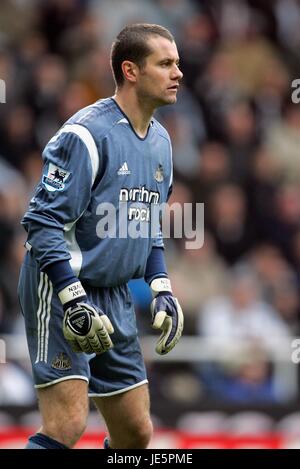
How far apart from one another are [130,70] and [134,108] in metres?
0.20

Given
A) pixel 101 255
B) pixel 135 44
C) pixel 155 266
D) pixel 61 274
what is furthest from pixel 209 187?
pixel 61 274

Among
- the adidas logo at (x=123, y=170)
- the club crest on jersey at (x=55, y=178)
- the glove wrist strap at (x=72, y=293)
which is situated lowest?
the glove wrist strap at (x=72, y=293)

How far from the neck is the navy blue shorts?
0.87 metres

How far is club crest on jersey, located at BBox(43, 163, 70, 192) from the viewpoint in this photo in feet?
20.1

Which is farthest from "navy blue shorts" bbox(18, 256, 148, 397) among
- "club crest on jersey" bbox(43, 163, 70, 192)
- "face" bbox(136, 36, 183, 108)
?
"face" bbox(136, 36, 183, 108)

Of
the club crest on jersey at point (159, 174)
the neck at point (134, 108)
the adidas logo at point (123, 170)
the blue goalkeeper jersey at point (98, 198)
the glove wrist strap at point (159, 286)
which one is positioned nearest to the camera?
the blue goalkeeper jersey at point (98, 198)

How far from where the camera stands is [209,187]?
12078mm

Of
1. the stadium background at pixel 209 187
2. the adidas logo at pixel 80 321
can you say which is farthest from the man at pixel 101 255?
the stadium background at pixel 209 187

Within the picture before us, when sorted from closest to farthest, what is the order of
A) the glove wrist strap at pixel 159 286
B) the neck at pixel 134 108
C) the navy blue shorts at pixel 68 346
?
the navy blue shorts at pixel 68 346 → the neck at pixel 134 108 → the glove wrist strap at pixel 159 286

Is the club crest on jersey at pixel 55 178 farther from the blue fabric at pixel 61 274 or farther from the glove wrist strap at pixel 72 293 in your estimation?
the glove wrist strap at pixel 72 293

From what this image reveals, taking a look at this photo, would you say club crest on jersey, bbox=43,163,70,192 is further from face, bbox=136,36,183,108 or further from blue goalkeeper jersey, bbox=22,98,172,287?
face, bbox=136,36,183,108

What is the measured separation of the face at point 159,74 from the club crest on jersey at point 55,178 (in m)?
0.66

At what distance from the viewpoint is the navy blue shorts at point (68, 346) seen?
20.5ft
